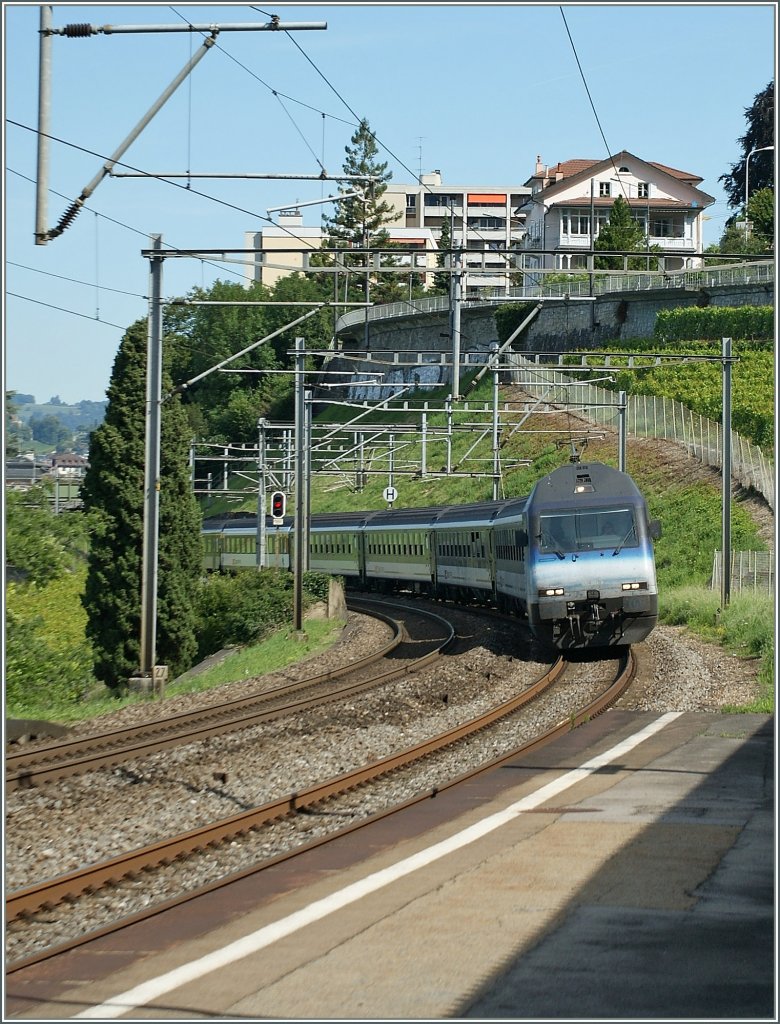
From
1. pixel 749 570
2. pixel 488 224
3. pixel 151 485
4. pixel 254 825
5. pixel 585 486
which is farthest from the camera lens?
pixel 488 224

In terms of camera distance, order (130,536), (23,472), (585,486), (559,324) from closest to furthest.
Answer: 1. (585,486)
2. (130,536)
3. (559,324)
4. (23,472)

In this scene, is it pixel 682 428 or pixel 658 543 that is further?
pixel 682 428

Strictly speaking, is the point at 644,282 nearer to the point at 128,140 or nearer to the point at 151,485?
the point at 151,485

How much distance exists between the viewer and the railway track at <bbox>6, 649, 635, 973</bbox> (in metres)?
9.19

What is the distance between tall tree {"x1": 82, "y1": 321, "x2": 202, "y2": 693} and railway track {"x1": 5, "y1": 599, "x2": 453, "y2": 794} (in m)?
7.34

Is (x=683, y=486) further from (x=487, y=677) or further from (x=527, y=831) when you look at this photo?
(x=527, y=831)

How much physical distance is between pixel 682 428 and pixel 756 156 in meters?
50.3

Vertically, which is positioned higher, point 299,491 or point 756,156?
point 756,156

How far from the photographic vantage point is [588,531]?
23.9 m

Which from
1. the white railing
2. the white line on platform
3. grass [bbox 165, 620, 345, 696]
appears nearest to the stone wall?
the white railing

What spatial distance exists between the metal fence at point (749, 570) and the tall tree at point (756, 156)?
210 feet

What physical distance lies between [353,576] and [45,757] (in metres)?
37.7

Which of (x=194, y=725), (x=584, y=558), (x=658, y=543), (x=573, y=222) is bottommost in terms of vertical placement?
(x=194, y=725)

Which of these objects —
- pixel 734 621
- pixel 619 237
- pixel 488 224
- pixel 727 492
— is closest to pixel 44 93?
pixel 734 621
